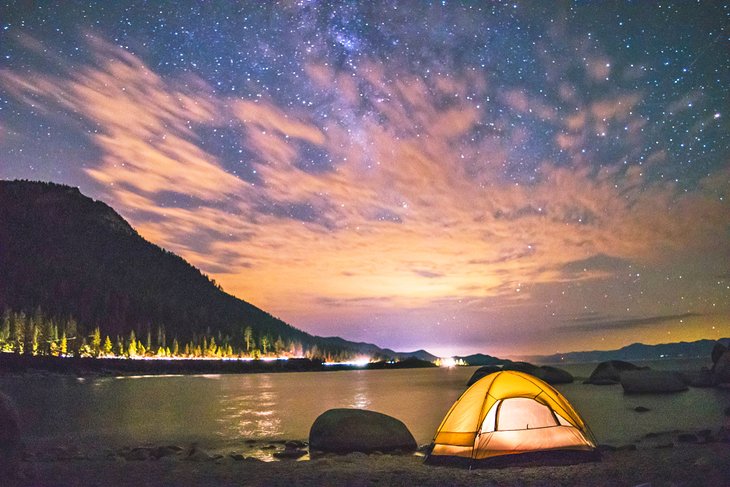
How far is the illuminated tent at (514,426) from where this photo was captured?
55.0 feet

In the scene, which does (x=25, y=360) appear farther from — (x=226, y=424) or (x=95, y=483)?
(x=95, y=483)

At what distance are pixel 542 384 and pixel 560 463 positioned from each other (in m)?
2.40

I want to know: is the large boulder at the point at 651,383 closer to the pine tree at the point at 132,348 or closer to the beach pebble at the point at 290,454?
the beach pebble at the point at 290,454

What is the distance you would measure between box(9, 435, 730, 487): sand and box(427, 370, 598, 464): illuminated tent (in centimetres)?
79

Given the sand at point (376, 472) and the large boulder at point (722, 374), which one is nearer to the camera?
the sand at point (376, 472)

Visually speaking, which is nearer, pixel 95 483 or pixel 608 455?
pixel 95 483

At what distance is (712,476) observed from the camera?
528 inches

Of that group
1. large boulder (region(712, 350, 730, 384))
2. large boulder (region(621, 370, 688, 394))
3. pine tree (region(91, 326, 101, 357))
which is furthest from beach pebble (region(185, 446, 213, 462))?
pine tree (region(91, 326, 101, 357))

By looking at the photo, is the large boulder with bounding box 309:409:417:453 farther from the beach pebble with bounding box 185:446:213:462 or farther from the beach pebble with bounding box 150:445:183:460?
the beach pebble with bounding box 150:445:183:460

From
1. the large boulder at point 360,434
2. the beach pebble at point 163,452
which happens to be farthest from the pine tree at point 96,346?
the large boulder at point 360,434

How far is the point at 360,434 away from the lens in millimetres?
22266

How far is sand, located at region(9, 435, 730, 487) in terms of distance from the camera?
45.0ft

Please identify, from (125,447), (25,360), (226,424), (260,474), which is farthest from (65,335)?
(260,474)

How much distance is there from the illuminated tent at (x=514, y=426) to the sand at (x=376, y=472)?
79 cm
